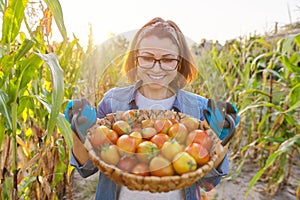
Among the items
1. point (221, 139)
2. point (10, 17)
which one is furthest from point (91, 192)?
point (221, 139)

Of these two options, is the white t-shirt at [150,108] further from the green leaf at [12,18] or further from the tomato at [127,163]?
the green leaf at [12,18]

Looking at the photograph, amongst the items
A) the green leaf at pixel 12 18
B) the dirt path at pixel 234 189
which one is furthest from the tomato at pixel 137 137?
the dirt path at pixel 234 189

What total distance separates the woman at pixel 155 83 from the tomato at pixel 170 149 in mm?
83

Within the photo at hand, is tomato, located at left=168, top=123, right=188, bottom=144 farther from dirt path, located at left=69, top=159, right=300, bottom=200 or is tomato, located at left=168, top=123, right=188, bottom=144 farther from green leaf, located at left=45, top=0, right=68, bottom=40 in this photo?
dirt path, located at left=69, top=159, right=300, bottom=200

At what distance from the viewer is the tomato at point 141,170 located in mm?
365

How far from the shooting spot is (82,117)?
416 millimetres

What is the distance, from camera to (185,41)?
42cm

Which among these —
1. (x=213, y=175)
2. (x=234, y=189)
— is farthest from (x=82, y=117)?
(x=234, y=189)

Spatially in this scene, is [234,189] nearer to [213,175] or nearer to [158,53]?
[213,175]

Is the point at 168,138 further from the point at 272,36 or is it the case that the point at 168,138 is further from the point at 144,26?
the point at 272,36

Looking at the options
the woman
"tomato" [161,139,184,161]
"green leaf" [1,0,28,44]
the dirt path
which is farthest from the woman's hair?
the dirt path

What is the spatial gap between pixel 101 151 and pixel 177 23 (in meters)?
0.18

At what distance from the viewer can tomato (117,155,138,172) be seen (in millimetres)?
372

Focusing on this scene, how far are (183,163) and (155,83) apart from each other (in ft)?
0.41
